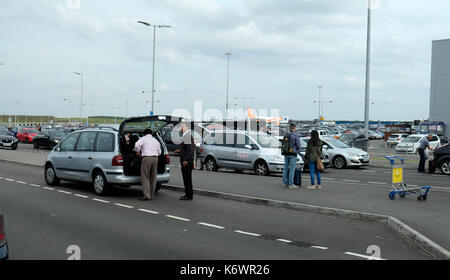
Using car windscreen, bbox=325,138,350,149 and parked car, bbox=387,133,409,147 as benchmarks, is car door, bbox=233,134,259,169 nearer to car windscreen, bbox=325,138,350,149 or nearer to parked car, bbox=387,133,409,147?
car windscreen, bbox=325,138,350,149

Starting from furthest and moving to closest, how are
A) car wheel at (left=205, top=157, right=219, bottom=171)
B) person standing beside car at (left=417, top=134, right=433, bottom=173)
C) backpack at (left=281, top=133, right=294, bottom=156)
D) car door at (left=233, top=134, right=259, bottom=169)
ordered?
person standing beside car at (left=417, top=134, right=433, bottom=173) < car wheel at (left=205, top=157, right=219, bottom=171) < car door at (left=233, top=134, right=259, bottom=169) < backpack at (left=281, top=133, right=294, bottom=156)

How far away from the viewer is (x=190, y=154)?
1135 centimetres

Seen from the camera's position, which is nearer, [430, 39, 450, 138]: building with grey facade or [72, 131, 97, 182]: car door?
[72, 131, 97, 182]: car door

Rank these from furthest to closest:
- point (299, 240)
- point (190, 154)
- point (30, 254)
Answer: point (190, 154) < point (299, 240) < point (30, 254)

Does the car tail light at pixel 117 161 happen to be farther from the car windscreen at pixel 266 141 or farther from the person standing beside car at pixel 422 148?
the person standing beside car at pixel 422 148

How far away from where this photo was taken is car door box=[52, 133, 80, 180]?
514 inches

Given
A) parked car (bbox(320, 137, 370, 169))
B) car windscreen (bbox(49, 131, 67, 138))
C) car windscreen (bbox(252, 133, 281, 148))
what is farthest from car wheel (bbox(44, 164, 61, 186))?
car windscreen (bbox(49, 131, 67, 138))

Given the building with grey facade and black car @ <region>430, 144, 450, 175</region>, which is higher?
the building with grey facade

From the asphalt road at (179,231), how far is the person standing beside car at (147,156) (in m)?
0.45

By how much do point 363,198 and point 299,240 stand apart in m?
4.84

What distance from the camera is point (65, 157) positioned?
1322cm

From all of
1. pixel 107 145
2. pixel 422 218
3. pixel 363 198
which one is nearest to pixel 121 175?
pixel 107 145

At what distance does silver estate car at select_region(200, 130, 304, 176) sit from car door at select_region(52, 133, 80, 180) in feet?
23.9
